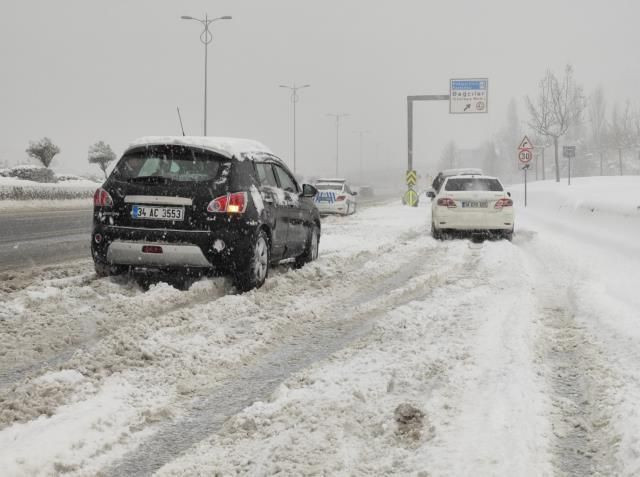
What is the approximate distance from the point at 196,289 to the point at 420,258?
501cm

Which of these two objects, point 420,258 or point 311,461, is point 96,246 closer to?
point 311,461

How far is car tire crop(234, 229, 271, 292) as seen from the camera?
6.82m

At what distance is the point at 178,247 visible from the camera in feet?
21.5

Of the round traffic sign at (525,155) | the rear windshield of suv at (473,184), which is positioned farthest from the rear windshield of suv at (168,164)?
the round traffic sign at (525,155)

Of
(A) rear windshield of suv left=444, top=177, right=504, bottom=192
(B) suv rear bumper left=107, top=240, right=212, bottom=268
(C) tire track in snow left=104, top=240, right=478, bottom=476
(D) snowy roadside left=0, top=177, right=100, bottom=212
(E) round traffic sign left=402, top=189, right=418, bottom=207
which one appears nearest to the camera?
(C) tire track in snow left=104, top=240, right=478, bottom=476

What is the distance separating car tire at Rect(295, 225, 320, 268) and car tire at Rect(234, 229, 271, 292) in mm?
2185

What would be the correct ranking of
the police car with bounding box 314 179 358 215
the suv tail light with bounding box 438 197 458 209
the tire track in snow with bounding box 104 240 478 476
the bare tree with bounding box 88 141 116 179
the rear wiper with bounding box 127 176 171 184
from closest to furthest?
the tire track in snow with bounding box 104 240 478 476 → the rear wiper with bounding box 127 176 171 184 → the suv tail light with bounding box 438 197 458 209 → the police car with bounding box 314 179 358 215 → the bare tree with bounding box 88 141 116 179

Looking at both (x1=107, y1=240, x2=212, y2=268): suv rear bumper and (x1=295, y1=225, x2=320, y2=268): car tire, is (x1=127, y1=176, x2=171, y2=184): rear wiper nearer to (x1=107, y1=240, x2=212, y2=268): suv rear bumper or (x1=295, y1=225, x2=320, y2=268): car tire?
(x1=107, y1=240, x2=212, y2=268): suv rear bumper

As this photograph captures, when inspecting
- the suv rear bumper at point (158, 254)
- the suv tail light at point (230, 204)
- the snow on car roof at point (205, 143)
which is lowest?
the suv rear bumper at point (158, 254)

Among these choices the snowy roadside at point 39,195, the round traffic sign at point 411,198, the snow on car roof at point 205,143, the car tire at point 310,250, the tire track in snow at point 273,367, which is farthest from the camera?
the round traffic sign at point 411,198

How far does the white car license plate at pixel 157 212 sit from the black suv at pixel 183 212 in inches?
0.4

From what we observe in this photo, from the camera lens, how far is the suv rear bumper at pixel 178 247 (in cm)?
657

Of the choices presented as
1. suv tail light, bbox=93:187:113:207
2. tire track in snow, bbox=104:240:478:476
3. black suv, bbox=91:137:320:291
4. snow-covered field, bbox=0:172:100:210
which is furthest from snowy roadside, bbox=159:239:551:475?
snow-covered field, bbox=0:172:100:210

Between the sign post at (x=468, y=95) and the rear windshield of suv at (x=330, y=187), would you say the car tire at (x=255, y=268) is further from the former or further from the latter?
the sign post at (x=468, y=95)
